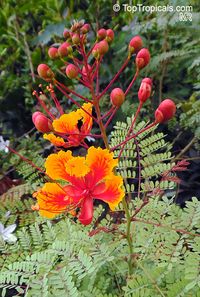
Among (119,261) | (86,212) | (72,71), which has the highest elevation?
(72,71)

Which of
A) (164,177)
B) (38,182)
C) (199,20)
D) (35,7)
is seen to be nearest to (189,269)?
(164,177)

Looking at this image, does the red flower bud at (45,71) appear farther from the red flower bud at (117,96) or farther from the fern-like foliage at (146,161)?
the fern-like foliage at (146,161)

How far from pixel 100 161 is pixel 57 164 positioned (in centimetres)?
9

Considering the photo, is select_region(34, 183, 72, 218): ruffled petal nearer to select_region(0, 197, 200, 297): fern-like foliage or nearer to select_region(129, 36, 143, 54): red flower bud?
select_region(0, 197, 200, 297): fern-like foliage

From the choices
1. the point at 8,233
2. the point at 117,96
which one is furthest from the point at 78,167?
the point at 8,233

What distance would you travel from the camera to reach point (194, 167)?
79.7 inches

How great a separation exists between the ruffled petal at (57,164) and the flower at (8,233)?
1.08 feet

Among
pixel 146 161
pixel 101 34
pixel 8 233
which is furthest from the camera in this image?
pixel 8 233

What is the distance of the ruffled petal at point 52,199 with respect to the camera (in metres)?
0.99

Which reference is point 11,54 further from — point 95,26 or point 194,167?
point 194,167

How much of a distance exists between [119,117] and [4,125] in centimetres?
69

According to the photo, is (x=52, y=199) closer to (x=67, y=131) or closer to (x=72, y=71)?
(x=67, y=131)

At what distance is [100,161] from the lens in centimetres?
96

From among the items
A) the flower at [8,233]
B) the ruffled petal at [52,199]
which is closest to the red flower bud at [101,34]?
the ruffled petal at [52,199]
